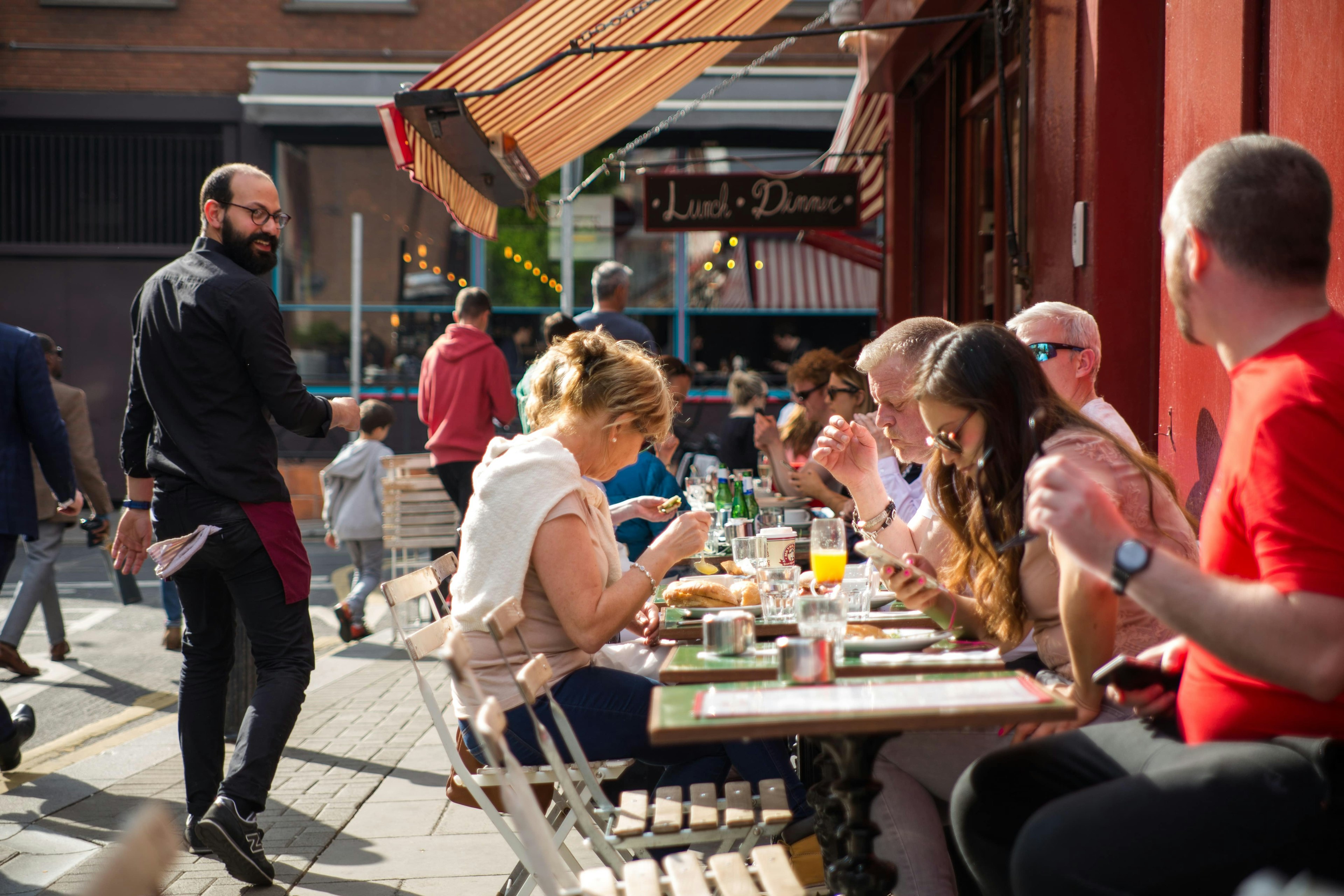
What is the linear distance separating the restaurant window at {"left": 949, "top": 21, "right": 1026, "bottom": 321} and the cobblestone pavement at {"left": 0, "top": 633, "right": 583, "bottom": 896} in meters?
3.44

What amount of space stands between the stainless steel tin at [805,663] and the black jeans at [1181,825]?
17.7 inches

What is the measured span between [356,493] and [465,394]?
1.05 metres

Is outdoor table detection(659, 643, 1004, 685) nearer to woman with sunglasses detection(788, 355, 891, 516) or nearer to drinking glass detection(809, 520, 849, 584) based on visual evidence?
drinking glass detection(809, 520, 849, 584)

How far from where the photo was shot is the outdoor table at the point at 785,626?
320cm

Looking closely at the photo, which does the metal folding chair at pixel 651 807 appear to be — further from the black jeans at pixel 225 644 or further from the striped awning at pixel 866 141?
the striped awning at pixel 866 141

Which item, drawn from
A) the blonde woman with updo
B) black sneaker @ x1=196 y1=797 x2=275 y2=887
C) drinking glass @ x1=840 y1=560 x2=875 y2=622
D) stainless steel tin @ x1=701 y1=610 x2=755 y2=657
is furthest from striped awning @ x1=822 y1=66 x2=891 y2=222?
stainless steel tin @ x1=701 y1=610 x2=755 y2=657

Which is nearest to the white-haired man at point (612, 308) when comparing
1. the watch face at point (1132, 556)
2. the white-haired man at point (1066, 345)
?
the white-haired man at point (1066, 345)

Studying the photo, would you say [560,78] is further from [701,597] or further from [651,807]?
[651,807]

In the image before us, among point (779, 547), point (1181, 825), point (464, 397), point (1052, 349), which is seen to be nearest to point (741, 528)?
point (779, 547)

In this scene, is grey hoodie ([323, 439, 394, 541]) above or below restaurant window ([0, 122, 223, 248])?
below

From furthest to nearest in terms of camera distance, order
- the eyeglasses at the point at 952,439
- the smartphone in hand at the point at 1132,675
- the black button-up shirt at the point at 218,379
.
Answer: the black button-up shirt at the point at 218,379 → the eyeglasses at the point at 952,439 → the smartphone in hand at the point at 1132,675

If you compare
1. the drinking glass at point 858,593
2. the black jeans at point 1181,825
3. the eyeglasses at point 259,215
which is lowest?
the black jeans at point 1181,825

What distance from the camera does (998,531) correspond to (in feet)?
9.32

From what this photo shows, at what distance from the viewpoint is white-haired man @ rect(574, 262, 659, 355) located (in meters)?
7.42
